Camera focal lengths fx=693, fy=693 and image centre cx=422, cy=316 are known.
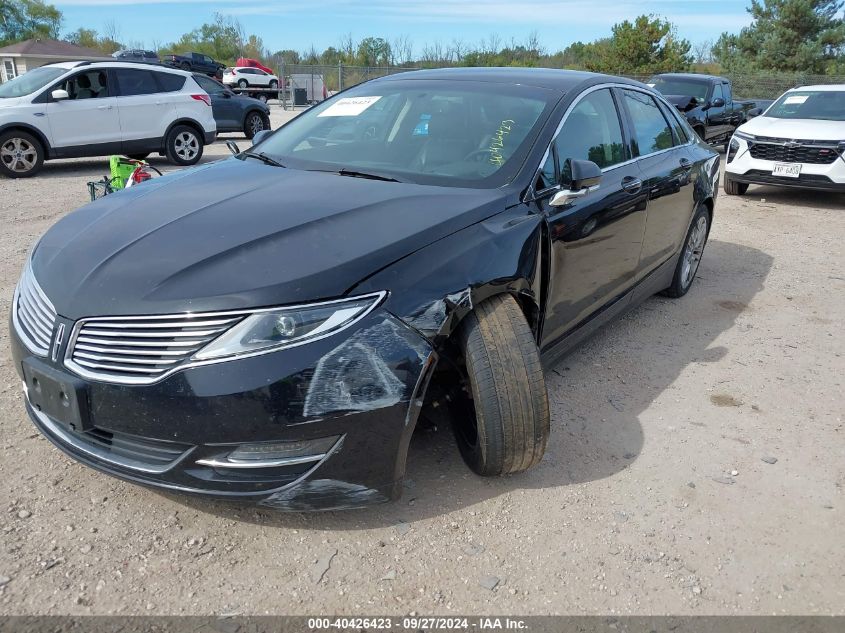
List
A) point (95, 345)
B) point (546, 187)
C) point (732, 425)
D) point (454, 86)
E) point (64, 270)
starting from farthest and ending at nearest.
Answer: point (454, 86), point (732, 425), point (546, 187), point (64, 270), point (95, 345)

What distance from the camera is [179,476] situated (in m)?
2.28

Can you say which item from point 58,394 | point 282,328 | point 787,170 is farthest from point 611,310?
point 787,170

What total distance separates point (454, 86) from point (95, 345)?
7.80ft

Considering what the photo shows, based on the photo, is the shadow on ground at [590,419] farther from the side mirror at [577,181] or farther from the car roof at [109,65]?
the car roof at [109,65]

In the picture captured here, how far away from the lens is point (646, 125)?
454 centimetres

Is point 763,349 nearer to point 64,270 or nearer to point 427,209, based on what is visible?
point 427,209

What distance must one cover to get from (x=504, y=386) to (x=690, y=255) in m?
3.53

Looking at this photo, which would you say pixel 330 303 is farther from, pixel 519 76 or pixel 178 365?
pixel 519 76

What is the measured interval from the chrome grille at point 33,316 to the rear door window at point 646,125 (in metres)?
3.30

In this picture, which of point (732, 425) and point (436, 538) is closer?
point (436, 538)

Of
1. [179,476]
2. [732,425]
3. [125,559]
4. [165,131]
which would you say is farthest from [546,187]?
[165,131]

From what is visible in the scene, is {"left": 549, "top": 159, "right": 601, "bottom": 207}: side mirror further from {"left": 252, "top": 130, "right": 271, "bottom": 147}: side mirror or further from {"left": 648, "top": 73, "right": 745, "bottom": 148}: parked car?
{"left": 648, "top": 73, "right": 745, "bottom": 148}: parked car

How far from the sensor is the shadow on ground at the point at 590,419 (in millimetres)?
2699

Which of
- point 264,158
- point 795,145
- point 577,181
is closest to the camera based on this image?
point 577,181
